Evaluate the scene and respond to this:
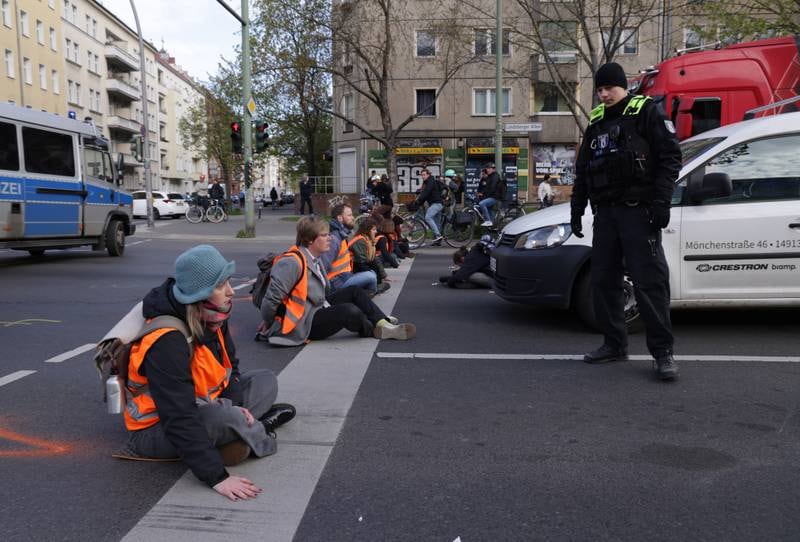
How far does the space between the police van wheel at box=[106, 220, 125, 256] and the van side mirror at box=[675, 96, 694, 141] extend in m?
10.7

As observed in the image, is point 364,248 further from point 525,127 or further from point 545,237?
point 525,127

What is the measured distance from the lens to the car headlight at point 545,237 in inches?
244

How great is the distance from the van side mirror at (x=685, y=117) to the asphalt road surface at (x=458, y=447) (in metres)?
6.12

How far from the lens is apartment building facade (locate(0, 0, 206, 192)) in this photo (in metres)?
44.4

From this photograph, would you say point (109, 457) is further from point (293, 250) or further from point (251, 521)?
point (293, 250)

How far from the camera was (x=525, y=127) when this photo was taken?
1359 inches

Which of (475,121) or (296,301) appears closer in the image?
(296,301)

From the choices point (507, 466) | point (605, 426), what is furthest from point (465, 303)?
point (507, 466)

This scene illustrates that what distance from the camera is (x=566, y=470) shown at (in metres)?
3.25

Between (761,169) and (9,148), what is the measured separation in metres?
11.2

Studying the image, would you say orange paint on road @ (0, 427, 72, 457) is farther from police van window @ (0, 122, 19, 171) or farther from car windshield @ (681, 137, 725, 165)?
police van window @ (0, 122, 19, 171)

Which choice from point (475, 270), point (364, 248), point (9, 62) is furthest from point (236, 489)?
point (9, 62)

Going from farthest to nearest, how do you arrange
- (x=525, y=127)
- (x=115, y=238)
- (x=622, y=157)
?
(x=525, y=127), (x=115, y=238), (x=622, y=157)

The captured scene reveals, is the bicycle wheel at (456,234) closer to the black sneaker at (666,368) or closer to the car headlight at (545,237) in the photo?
the car headlight at (545,237)
